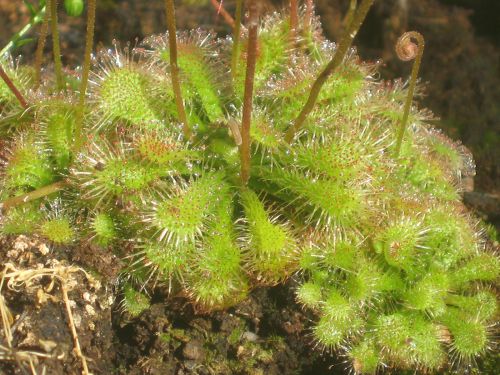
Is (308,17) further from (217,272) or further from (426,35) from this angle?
(426,35)

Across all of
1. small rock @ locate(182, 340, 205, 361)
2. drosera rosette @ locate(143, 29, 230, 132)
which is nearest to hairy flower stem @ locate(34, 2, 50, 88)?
drosera rosette @ locate(143, 29, 230, 132)

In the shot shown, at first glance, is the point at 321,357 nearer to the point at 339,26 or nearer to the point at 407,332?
the point at 407,332

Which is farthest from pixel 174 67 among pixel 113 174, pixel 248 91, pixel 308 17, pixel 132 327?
pixel 132 327

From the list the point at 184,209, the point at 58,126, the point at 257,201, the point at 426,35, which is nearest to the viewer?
the point at 184,209

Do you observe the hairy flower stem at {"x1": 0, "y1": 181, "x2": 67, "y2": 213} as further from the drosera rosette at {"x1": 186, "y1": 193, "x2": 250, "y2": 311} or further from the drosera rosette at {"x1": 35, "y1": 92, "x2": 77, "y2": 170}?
the drosera rosette at {"x1": 186, "y1": 193, "x2": 250, "y2": 311}

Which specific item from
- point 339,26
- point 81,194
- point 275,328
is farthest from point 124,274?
point 339,26

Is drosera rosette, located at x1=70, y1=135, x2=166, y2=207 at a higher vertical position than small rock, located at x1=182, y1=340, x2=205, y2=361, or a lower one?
higher

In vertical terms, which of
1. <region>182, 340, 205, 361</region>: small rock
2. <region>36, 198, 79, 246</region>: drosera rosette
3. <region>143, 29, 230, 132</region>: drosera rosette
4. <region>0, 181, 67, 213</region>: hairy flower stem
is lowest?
<region>182, 340, 205, 361</region>: small rock

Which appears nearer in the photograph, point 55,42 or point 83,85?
point 83,85
